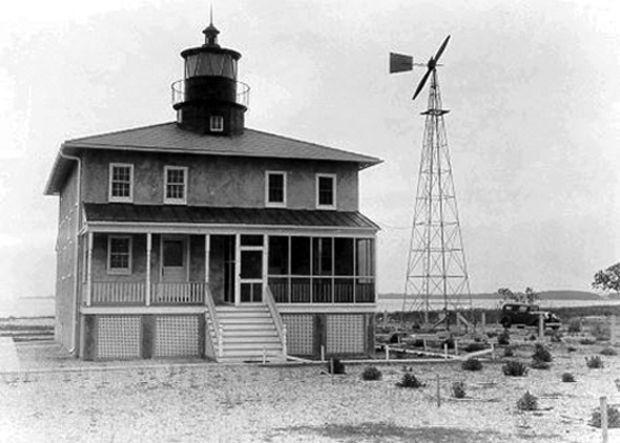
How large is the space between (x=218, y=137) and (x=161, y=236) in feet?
16.5

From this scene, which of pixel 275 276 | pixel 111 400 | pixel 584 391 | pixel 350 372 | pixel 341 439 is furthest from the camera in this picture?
pixel 275 276

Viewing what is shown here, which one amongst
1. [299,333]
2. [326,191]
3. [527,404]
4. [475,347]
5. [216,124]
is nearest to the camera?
[527,404]

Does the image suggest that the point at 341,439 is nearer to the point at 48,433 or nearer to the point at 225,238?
the point at 48,433

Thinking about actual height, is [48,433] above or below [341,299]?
below

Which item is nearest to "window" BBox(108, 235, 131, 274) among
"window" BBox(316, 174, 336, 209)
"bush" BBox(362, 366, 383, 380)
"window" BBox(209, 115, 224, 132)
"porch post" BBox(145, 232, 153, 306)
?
"porch post" BBox(145, 232, 153, 306)

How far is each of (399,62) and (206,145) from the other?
8.81m

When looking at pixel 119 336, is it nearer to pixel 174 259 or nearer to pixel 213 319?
pixel 213 319

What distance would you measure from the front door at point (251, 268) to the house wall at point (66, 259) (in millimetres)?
5830

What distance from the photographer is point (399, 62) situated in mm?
33781

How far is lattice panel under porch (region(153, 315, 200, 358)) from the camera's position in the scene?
1071 inches

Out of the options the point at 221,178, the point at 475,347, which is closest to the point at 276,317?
the point at 221,178

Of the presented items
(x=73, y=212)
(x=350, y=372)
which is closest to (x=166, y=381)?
(x=350, y=372)

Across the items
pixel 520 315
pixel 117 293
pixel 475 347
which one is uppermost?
pixel 117 293

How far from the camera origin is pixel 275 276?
92.9ft
